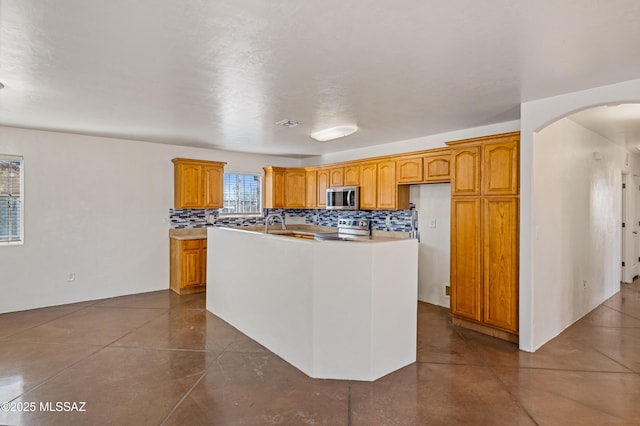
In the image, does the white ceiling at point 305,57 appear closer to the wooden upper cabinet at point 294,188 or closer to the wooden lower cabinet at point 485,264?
the wooden lower cabinet at point 485,264

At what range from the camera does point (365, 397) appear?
269 cm

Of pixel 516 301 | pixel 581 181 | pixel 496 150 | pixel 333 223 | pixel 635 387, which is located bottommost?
pixel 635 387

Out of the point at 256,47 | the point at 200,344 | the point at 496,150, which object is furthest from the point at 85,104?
the point at 496,150

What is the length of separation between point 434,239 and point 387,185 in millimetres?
1095

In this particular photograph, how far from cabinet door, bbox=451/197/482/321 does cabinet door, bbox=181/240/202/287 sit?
406cm

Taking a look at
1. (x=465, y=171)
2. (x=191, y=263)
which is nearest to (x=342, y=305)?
(x=465, y=171)

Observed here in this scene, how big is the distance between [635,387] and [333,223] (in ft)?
16.3

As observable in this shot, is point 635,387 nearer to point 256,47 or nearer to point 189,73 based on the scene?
point 256,47

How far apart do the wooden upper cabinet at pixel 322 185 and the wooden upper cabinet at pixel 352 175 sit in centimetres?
52

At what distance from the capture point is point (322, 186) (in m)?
6.78

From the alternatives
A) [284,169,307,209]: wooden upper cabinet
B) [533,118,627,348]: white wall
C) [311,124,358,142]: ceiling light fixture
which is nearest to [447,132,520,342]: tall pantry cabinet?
[533,118,627,348]: white wall

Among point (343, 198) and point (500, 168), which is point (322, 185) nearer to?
point (343, 198)

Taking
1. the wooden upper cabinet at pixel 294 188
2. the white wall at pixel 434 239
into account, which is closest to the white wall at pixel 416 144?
the wooden upper cabinet at pixel 294 188

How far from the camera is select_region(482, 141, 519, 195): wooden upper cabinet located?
372 centimetres
